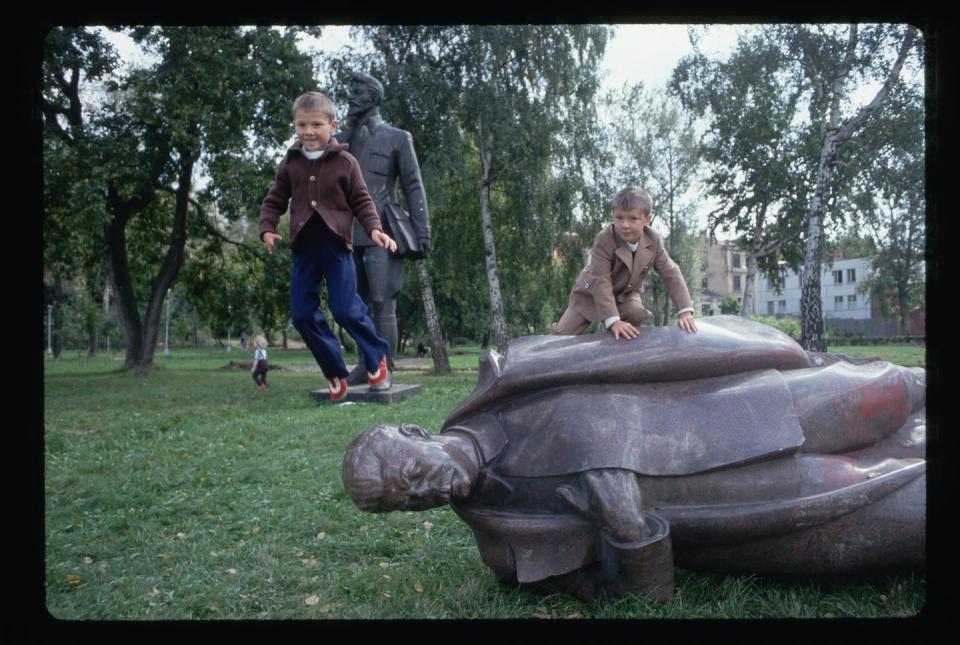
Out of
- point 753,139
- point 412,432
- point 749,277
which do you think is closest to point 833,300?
point 749,277

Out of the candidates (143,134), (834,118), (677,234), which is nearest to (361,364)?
(143,134)

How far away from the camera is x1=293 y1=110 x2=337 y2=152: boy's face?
396 cm

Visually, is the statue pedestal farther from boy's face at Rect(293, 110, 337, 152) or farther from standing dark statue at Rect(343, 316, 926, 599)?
standing dark statue at Rect(343, 316, 926, 599)

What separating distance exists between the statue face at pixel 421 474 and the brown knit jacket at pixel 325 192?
1.75 meters

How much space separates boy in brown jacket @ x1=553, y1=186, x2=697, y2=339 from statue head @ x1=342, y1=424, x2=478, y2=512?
95 centimetres

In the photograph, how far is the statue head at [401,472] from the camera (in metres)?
2.70

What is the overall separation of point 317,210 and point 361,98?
14.0 ft

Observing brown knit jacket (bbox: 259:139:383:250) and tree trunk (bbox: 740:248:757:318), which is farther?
tree trunk (bbox: 740:248:757:318)

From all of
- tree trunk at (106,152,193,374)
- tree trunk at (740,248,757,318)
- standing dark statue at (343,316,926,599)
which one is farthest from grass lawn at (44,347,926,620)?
tree trunk at (740,248,757,318)

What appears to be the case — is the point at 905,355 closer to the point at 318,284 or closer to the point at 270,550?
the point at 318,284

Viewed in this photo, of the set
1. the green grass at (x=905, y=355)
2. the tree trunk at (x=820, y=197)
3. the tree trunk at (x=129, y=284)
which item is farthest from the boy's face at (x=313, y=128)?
the tree trunk at (x=129, y=284)

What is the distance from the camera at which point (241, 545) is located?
12.9 ft

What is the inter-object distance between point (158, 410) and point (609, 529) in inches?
306

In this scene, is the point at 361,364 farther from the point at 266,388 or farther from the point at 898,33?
the point at 898,33
